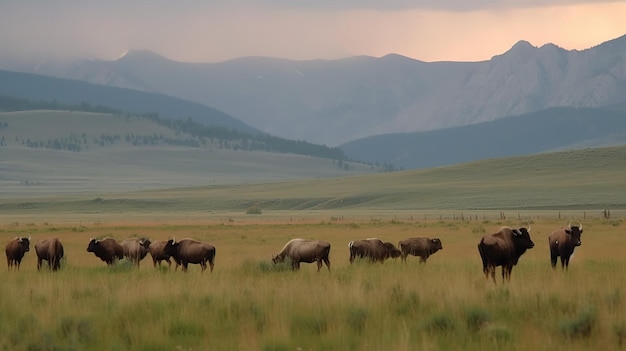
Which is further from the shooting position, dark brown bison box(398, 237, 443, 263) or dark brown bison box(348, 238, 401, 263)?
dark brown bison box(398, 237, 443, 263)

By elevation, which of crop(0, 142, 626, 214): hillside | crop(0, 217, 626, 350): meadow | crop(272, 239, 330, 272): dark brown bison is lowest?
crop(0, 217, 626, 350): meadow

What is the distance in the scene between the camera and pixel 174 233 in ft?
176

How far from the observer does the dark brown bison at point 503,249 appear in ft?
61.4

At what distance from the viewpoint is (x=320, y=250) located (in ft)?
78.8

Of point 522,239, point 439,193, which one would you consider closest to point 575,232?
point 522,239

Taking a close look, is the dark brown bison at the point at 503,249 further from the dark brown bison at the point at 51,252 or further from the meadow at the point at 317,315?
the dark brown bison at the point at 51,252

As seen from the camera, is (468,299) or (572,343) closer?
(572,343)

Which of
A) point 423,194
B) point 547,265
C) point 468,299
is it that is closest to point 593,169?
point 423,194

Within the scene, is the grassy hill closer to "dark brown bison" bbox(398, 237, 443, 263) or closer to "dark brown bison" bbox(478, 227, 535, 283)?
"dark brown bison" bbox(398, 237, 443, 263)

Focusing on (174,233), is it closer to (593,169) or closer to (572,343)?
(572,343)

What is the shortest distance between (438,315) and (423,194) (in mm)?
118151

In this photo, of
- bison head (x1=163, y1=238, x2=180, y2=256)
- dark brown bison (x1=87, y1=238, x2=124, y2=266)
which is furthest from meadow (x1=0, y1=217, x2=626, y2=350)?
dark brown bison (x1=87, y1=238, x2=124, y2=266)

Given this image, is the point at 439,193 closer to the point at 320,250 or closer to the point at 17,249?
the point at 17,249

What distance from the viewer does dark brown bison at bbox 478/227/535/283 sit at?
18.7 m
